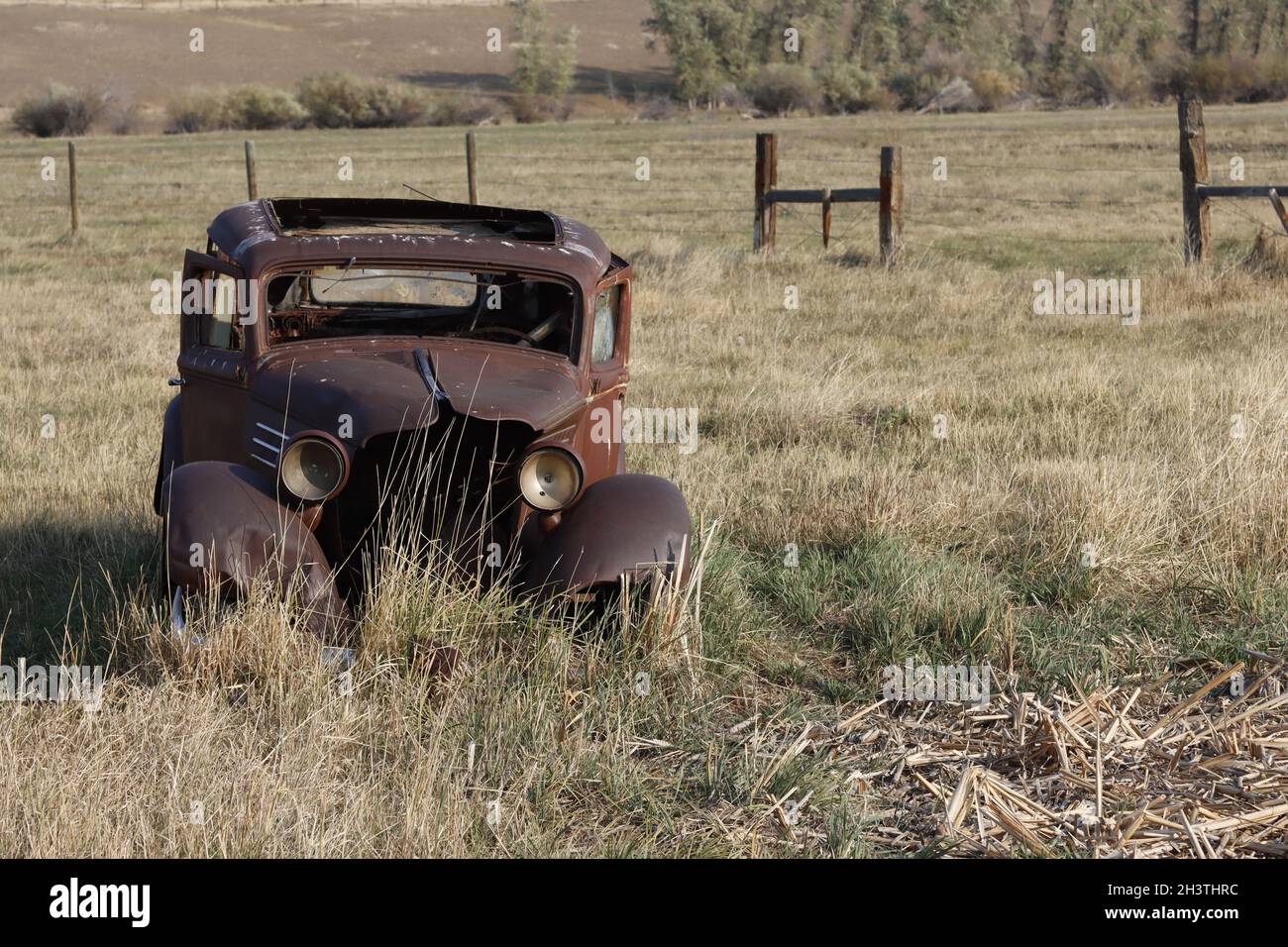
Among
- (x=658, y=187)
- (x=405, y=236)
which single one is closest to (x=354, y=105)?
(x=658, y=187)

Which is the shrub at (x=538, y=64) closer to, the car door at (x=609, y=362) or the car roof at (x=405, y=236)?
the car roof at (x=405, y=236)

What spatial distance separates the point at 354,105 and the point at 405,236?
50.2 m

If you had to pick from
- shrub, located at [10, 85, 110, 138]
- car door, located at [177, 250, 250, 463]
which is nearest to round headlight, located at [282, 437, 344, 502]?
car door, located at [177, 250, 250, 463]

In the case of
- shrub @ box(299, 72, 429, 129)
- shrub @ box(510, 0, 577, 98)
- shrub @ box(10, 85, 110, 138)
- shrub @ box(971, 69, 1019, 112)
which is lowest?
shrub @ box(10, 85, 110, 138)

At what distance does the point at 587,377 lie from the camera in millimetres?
5223

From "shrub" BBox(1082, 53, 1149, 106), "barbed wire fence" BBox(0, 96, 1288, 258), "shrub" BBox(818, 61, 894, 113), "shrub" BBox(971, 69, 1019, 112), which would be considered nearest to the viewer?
"barbed wire fence" BBox(0, 96, 1288, 258)

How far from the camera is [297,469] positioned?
14.8ft

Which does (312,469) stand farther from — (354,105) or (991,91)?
(991,91)

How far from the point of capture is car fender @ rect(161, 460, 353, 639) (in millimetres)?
4270

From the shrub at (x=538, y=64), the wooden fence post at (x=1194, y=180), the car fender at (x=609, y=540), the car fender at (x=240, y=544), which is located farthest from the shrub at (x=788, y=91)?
the car fender at (x=240, y=544)

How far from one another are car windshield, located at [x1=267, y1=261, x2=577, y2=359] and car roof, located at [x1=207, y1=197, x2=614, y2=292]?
2.9 inches

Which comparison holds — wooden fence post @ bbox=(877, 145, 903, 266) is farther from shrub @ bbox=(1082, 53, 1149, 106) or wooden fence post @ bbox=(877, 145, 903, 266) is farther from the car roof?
shrub @ bbox=(1082, 53, 1149, 106)

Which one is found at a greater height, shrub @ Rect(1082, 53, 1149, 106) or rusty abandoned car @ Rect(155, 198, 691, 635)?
shrub @ Rect(1082, 53, 1149, 106)
